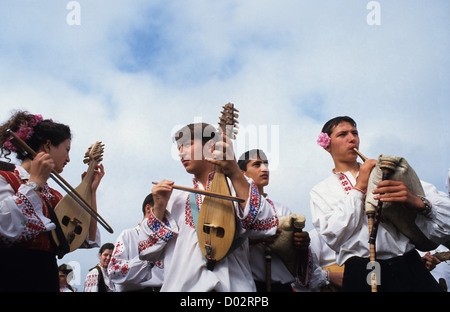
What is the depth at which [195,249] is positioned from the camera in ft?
8.63

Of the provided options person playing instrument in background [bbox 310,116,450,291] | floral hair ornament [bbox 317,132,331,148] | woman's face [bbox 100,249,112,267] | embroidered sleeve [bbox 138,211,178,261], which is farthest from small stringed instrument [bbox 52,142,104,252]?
woman's face [bbox 100,249,112,267]

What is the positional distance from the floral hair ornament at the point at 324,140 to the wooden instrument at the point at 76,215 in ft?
5.93

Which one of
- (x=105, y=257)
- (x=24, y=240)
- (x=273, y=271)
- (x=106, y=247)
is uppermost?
(x=106, y=247)

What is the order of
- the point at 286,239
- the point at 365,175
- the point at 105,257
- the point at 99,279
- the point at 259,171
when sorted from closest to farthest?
the point at 365,175 < the point at 286,239 < the point at 259,171 < the point at 99,279 < the point at 105,257

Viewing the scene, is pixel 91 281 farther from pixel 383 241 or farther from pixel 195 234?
pixel 383 241

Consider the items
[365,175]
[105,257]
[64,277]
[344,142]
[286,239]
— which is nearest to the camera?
[365,175]

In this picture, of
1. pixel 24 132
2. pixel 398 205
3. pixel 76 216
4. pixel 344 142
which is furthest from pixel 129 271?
pixel 398 205

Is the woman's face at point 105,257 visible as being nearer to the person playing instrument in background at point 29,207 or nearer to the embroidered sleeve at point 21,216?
the person playing instrument in background at point 29,207

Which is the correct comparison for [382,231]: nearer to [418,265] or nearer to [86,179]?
[418,265]

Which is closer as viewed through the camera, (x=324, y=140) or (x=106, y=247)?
(x=324, y=140)

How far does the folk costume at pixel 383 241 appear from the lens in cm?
275

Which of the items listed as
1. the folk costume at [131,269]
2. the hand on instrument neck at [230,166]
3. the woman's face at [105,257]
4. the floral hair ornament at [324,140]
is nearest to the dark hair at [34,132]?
the folk costume at [131,269]

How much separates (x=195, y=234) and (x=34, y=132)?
1.40m
